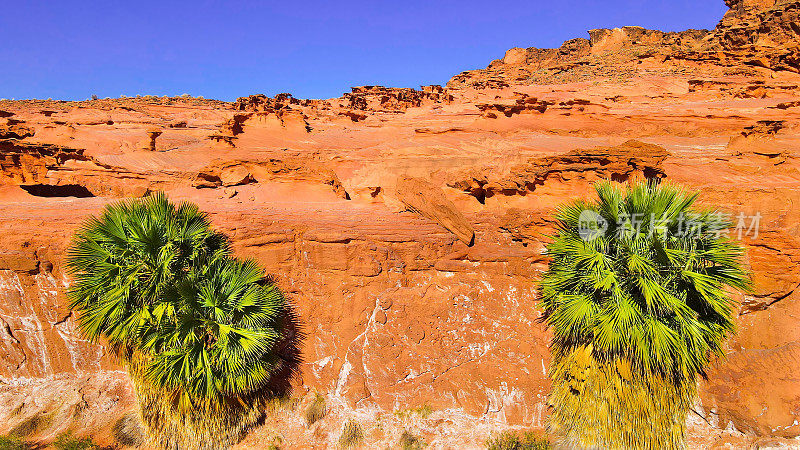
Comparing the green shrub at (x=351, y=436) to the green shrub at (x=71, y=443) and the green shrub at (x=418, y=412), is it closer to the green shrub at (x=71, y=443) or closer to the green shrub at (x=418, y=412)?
the green shrub at (x=418, y=412)

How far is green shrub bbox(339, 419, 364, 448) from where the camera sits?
770 centimetres

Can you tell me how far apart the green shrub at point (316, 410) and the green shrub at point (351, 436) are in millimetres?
561

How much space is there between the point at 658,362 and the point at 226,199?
986 cm

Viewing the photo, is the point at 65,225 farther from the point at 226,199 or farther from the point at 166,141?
the point at 166,141

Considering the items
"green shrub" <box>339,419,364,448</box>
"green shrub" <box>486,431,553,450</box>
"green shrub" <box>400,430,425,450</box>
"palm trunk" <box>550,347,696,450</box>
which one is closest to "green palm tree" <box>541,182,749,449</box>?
"palm trunk" <box>550,347,696,450</box>

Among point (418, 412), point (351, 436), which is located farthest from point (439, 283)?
point (351, 436)

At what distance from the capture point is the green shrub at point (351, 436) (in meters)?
7.70

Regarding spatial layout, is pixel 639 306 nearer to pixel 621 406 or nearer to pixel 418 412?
pixel 621 406

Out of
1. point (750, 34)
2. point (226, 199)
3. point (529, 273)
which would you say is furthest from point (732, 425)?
point (750, 34)

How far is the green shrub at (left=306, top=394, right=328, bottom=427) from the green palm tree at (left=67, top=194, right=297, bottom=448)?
1.61 meters

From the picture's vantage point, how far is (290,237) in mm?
8312

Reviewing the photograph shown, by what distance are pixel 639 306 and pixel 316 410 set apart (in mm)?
6476

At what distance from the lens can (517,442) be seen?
25.0 feet

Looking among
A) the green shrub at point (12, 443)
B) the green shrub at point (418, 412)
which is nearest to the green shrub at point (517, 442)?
the green shrub at point (418, 412)
